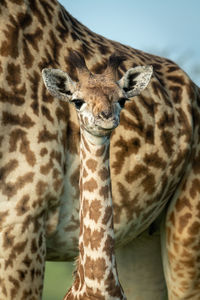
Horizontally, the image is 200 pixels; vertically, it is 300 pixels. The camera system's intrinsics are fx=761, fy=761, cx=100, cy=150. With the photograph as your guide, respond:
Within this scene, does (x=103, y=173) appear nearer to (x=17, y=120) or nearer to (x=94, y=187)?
(x=94, y=187)

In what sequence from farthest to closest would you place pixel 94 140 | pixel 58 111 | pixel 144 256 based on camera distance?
pixel 144 256, pixel 58 111, pixel 94 140

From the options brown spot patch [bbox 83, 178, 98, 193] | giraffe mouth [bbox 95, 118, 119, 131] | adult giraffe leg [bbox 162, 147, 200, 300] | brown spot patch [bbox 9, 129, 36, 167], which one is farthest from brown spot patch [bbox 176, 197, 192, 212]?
giraffe mouth [bbox 95, 118, 119, 131]

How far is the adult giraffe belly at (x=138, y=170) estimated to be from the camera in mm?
5051

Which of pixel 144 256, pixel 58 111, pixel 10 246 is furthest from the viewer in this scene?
pixel 144 256

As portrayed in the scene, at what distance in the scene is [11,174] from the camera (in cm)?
468

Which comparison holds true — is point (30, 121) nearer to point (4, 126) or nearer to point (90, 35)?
point (4, 126)

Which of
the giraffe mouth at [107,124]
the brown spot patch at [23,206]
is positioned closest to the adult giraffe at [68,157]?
the brown spot patch at [23,206]

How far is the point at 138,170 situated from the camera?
17.6 ft

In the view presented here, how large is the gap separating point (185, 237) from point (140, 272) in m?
1.08

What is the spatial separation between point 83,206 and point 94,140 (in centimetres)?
42

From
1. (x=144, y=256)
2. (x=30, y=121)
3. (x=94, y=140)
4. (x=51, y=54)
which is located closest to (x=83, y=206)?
(x=94, y=140)

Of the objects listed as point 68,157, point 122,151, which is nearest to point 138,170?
point 122,151

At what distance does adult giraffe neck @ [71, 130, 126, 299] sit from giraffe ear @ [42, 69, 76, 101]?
10.0 inches

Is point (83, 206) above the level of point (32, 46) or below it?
below
